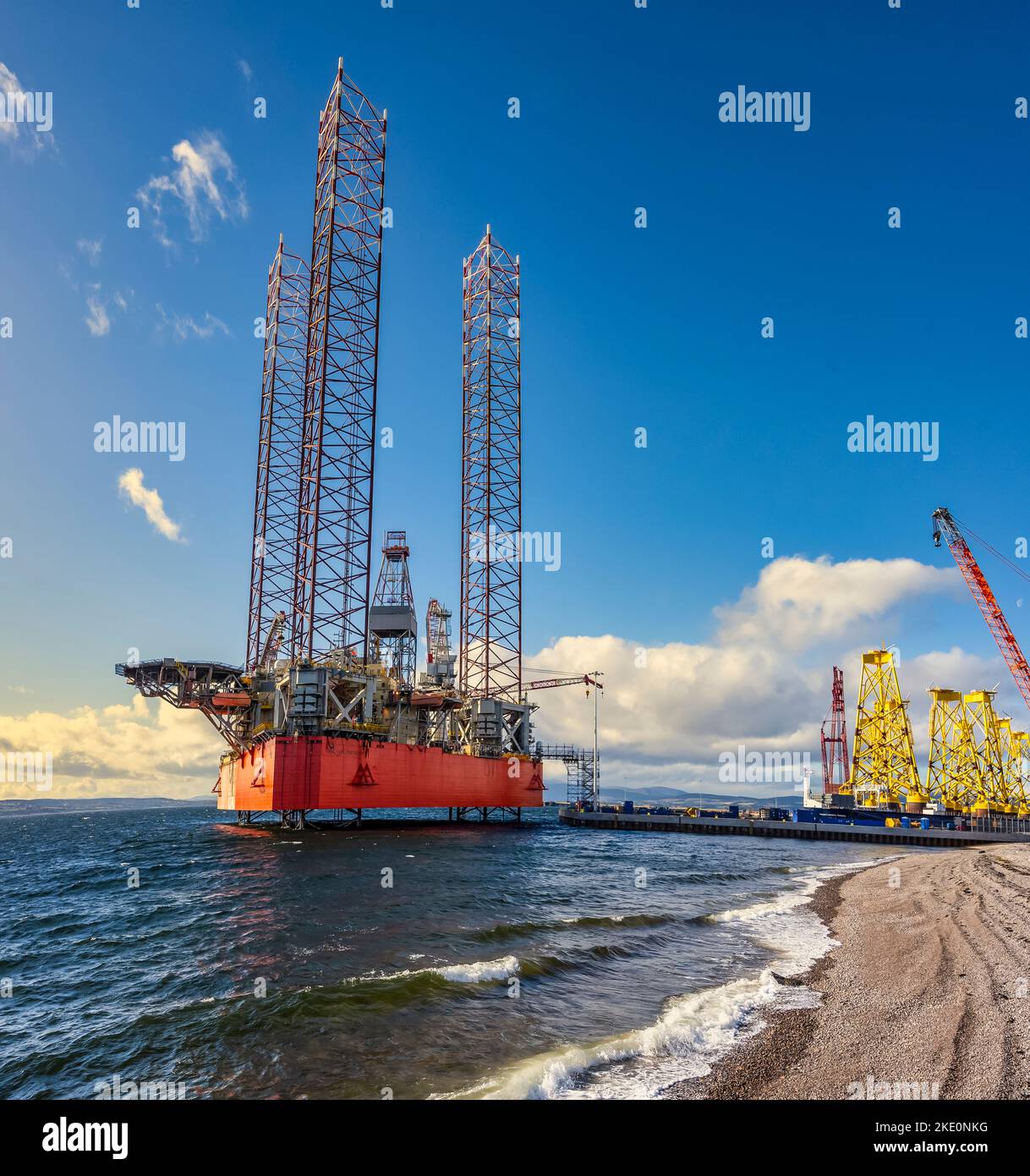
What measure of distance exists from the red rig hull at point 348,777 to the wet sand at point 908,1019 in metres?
37.0

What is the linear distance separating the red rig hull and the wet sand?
37004 mm

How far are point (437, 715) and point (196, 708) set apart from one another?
2434 centimetres

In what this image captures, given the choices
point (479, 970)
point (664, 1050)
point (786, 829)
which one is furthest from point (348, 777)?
point (786, 829)

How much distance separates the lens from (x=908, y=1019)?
13484 millimetres

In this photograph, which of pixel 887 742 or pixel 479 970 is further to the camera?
pixel 887 742

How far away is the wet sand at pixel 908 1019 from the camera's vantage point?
10.5 metres

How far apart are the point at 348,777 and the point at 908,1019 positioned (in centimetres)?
4558

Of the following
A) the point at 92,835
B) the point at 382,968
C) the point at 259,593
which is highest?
the point at 259,593

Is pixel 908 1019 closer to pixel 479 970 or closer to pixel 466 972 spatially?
pixel 479 970

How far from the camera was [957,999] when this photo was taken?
14312 mm

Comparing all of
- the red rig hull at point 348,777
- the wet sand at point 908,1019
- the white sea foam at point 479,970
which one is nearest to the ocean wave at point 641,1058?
the wet sand at point 908,1019
